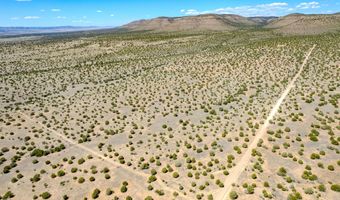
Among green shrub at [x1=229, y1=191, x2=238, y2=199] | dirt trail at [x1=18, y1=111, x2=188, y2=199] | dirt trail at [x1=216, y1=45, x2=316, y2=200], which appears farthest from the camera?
dirt trail at [x1=18, y1=111, x2=188, y2=199]

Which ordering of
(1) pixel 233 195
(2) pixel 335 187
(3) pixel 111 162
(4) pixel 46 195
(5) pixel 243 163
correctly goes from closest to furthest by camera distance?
(1) pixel 233 195 < (2) pixel 335 187 < (4) pixel 46 195 < (5) pixel 243 163 < (3) pixel 111 162

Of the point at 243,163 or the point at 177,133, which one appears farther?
the point at 177,133

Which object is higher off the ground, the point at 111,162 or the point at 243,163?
the point at 243,163

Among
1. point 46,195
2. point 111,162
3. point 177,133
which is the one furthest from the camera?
point 177,133

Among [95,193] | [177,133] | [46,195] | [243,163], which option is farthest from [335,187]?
[46,195]

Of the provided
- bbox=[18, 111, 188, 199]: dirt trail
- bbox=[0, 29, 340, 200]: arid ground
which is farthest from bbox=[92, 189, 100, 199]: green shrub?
bbox=[18, 111, 188, 199]: dirt trail

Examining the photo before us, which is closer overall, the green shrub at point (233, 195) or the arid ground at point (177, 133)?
the green shrub at point (233, 195)

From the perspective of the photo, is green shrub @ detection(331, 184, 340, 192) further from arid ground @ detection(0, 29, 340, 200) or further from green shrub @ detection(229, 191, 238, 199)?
green shrub @ detection(229, 191, 238, 199)

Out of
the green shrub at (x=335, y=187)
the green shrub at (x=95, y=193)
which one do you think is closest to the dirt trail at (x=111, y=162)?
the green shrub at (x=95, y=193)

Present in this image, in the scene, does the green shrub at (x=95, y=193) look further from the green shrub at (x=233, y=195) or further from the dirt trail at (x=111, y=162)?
the green shrub at (x=233, y=195)

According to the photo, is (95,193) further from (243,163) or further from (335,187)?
(335,187)

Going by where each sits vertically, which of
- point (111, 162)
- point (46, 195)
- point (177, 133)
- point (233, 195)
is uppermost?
point (233, 195)

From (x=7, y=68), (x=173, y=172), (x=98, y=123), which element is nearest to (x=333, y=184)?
(x=173, y=172)

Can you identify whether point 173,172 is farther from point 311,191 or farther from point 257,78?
point 257,78
